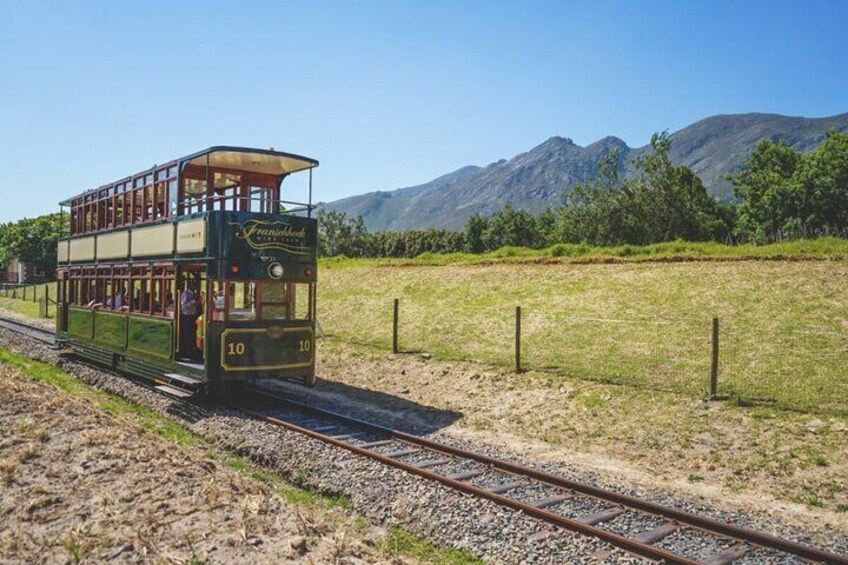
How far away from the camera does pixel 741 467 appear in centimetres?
990

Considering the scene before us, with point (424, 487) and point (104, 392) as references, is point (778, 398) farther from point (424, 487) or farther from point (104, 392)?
point (104, 392)

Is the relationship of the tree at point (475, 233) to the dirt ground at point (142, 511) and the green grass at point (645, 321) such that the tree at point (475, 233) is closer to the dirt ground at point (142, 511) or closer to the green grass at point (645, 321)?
the green grass at point (645, 321)

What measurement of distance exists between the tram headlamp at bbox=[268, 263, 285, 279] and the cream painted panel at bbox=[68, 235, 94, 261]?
8207 millimetres

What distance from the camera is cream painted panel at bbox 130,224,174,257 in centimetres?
1451

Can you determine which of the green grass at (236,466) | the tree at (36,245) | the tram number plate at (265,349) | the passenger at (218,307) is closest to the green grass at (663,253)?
the tram number plate at (265,349)

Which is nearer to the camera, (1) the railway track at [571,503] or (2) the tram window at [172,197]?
(1) the railway track at [571,503]

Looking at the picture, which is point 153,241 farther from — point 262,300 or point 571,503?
point 571,503

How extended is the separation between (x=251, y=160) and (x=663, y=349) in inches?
420

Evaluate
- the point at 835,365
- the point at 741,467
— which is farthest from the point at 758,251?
the point at 741,467

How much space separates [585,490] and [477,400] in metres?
6.17

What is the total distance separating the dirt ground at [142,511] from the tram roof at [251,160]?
6.17 metres

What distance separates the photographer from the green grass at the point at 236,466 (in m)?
6.79

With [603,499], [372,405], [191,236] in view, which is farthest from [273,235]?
[603,499]

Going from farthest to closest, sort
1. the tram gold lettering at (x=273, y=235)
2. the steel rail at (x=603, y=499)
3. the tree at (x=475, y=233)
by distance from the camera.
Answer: the tree at (x=475, y=233), the tram gold lettering at (x=273, y=235), the steel rail at (x=603, y=499)
